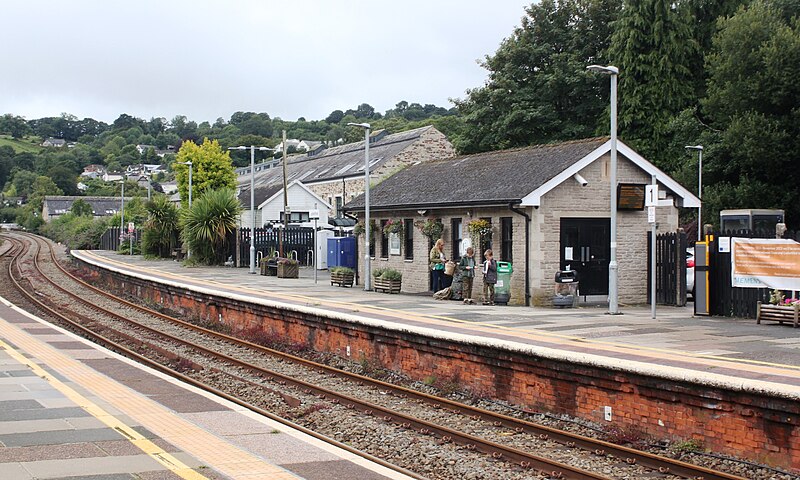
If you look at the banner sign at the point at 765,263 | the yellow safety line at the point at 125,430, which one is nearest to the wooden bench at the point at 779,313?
the banner sign at the point at 765,263

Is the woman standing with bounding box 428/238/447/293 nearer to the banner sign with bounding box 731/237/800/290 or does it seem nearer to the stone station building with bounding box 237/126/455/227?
the banner sign with bounding box 731/237/800/290

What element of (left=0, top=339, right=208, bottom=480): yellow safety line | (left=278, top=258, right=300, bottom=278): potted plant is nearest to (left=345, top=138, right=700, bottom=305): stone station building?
(left=278, top=258, right=300, bottom=278): potted plant

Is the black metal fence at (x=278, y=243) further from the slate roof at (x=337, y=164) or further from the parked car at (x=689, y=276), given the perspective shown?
the parked car at (x=689, y=276)

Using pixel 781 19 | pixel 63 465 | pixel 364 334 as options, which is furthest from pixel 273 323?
pixel 781 19

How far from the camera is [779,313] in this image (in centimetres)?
1638

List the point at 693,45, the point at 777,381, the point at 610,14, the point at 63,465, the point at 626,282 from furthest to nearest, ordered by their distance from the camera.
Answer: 1. the point at 610,14
2. the point at 693,45
3. the point at 626,282
4. the point at 777,381
5. the point at 63,465

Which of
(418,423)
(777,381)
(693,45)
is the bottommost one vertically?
(418,423)

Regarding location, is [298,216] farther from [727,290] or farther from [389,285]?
[727,290]

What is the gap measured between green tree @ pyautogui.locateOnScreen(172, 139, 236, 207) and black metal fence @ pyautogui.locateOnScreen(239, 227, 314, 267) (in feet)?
66.1

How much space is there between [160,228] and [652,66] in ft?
97.4

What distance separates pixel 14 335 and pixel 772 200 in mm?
30485

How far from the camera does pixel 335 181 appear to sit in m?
58.3

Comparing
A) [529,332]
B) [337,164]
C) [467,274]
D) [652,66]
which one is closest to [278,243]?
[652,66]

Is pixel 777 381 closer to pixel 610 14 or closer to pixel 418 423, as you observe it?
pixel 418 423
